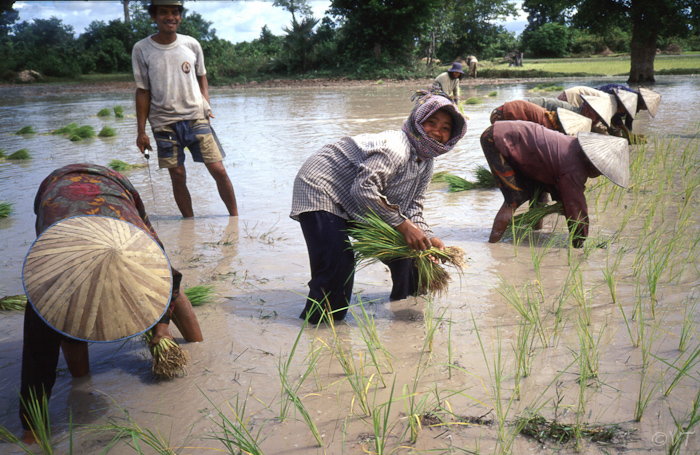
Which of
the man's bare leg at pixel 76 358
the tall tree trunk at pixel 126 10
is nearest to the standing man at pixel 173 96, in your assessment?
the man's bare leg at pixel 76 358

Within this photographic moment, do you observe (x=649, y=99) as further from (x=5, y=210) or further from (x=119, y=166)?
(x=5, y=210)

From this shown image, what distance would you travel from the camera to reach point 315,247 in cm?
250

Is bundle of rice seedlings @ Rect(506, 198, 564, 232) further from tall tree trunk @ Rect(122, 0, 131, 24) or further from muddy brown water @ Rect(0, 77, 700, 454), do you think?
tall tree trunk @ Rect(122, 0, 131, 24)

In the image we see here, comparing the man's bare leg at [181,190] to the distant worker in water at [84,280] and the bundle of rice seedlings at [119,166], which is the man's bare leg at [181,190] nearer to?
the bundle of rice seedlings at [119,166]

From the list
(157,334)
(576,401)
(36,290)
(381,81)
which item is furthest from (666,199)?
(381,81)

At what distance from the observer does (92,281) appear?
4.83ft

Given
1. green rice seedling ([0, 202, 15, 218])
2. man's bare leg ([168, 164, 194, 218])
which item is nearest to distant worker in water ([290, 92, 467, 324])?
man's bare leg ([168, 164, 194, 218])

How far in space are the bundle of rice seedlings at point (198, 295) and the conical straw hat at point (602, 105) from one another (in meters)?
3.80

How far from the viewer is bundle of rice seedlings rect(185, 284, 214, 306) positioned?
8.91 ft

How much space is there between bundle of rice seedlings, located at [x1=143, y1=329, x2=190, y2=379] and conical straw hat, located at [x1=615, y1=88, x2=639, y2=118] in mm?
4978

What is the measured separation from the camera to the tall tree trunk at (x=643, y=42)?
16.2 metres

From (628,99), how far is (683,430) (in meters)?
4.66

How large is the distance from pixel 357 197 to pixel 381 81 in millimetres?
20573

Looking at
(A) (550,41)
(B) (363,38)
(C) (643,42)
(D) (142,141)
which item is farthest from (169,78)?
(A) (550,41)
